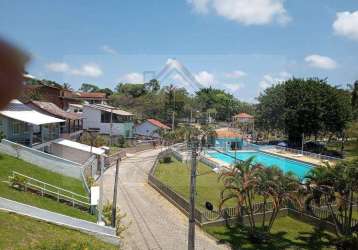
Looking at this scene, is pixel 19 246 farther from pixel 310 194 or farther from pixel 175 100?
pixel 175 100

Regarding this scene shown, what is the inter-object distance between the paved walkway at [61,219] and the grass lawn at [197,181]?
21.5 ft

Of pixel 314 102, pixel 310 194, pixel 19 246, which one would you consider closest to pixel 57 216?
pixel 19 246

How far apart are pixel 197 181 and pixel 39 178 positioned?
40.9 feet

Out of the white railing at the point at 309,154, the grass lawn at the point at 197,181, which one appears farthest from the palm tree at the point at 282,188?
the white railing at the point at 309,154

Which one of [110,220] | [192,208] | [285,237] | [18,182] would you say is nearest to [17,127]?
[18,182]

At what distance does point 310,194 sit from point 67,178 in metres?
14.7

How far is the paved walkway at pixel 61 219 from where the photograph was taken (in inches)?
616

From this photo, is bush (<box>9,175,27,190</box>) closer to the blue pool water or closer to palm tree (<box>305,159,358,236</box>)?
palm tree (<box>305,159,358,236</box>)

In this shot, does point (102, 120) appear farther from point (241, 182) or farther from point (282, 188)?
point (282, 188)

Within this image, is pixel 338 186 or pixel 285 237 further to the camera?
pixel 285 237

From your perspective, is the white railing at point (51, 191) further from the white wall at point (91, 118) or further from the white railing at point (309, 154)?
the white wall at point (91, 118)

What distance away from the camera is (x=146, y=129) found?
59.1 meters

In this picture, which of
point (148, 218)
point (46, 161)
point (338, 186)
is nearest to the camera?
point (338, 186)

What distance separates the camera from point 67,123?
133 feet
